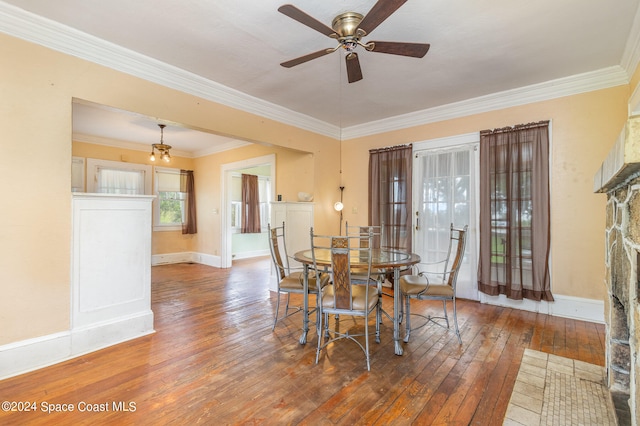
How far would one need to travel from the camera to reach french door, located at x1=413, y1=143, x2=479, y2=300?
4016mm

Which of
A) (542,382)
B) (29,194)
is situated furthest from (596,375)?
(29,194)

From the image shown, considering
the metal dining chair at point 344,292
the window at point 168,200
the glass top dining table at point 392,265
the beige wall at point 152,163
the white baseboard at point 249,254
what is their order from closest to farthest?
the metal dining chair at point 344,292
the glass top dining table at point 392,265
the beige wall at point 152,163
the window at point 168,200
the white baseboard at point 249,254

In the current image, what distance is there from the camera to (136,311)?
286cm

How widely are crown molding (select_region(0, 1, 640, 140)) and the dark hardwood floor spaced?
2.64 metres

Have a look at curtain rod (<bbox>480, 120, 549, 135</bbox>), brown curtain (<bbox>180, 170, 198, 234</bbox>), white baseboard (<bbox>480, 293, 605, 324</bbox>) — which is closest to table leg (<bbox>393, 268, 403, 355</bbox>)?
white baseboard (<bbox>480, 293, 605, 324</bbox>)

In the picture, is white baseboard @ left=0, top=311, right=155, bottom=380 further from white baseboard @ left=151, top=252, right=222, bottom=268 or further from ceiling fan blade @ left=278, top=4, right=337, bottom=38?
white baseboard @ left=151, top=252, right=222, bottom=268

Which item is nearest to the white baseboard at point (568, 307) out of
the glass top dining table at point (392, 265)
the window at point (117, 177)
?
the glass top dining table at point (392, 265)

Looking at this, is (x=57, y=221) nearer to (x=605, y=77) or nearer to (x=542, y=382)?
(x=542, y=382)

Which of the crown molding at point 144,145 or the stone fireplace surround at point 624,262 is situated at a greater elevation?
the crown molding at point 144,145

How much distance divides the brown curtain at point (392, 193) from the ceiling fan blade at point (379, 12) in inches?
111

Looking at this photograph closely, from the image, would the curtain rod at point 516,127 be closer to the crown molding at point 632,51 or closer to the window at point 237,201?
Answer: the crown molding at point 632,51

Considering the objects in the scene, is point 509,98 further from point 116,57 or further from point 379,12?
point 116,57

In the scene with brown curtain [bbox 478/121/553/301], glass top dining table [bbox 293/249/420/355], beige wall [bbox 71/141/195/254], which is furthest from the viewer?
beige wall [bbox 71/141/195/254]

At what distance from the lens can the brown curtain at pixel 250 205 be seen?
7.60 metres
